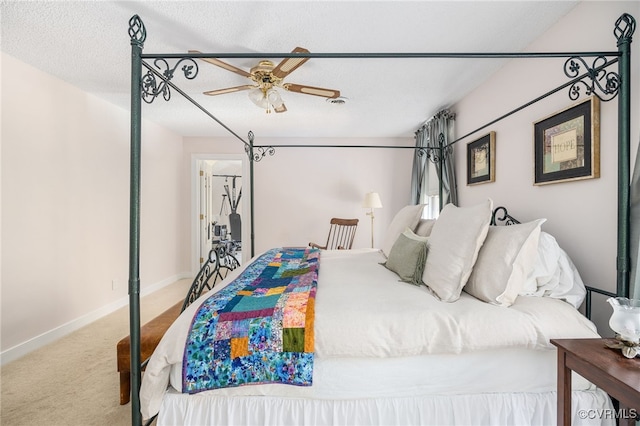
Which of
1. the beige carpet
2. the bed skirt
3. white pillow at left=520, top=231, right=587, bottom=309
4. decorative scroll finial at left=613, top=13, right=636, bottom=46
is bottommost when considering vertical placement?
the beige carpet

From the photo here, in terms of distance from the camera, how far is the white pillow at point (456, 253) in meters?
1.68

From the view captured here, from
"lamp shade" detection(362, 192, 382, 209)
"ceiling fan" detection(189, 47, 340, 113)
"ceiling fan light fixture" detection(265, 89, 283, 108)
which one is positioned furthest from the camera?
"lamp shade" detection(362, 192, 382, 209)

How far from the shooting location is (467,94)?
3.23 meters

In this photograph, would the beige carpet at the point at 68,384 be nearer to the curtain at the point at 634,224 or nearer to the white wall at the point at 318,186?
the curtain at the point at 634,224

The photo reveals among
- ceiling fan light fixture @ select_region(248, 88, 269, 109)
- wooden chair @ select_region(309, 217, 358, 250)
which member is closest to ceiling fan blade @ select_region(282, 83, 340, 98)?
ceiling fan light fixture @ select_region(248, 88, 269, 109)

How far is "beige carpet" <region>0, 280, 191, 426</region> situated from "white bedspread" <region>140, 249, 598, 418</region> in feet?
2.82

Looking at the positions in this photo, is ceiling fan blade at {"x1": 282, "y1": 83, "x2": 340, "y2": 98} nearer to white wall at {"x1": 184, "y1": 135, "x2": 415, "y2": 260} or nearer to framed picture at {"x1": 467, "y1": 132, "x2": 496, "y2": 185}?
framed picture at {"x1": 467, "y1": 132, "x2": 496, "y2": 185}

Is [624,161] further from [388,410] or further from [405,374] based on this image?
[388,410]

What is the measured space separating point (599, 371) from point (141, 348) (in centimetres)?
213

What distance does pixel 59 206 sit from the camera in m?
2.98

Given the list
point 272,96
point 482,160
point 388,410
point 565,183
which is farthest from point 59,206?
point 565,183

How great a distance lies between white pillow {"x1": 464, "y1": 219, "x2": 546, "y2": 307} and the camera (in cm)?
155

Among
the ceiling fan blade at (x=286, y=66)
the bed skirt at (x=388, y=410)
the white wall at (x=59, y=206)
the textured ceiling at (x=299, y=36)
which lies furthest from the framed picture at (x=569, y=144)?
the white wall at (x=59, y=206)

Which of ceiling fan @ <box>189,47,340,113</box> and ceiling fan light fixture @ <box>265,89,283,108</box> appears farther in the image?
ceiling fan light fixture @ <box>265,89,283,108</box>
